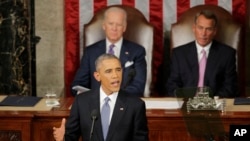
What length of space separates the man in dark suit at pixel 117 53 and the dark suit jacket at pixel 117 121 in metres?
1.84

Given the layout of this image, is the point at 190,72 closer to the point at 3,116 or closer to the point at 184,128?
the point at 184,128

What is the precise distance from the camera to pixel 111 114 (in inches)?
171

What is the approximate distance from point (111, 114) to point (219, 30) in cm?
269

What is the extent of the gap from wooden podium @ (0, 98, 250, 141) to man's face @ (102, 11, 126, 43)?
1298 mm

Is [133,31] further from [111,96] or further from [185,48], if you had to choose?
[111,96]

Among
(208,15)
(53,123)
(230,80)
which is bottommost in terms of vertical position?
(53,123)

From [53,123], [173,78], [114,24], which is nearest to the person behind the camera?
[53,123]

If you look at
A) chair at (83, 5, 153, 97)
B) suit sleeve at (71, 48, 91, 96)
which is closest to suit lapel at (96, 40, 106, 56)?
suit sleeve at (71, 48, 91, 96)

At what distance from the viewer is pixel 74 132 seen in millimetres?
4332

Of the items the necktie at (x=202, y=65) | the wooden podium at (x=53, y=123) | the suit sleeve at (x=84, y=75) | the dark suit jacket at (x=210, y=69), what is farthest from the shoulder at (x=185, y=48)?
the wooden podium at (x=53, y=123)

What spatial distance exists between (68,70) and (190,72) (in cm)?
146

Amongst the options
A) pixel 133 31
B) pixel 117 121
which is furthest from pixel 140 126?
pixel 133 31

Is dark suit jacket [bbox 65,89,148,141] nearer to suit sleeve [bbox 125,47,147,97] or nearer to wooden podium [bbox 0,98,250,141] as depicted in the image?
wooden podium [bbox 0,98,250,141]

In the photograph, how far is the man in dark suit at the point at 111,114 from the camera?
430cm
